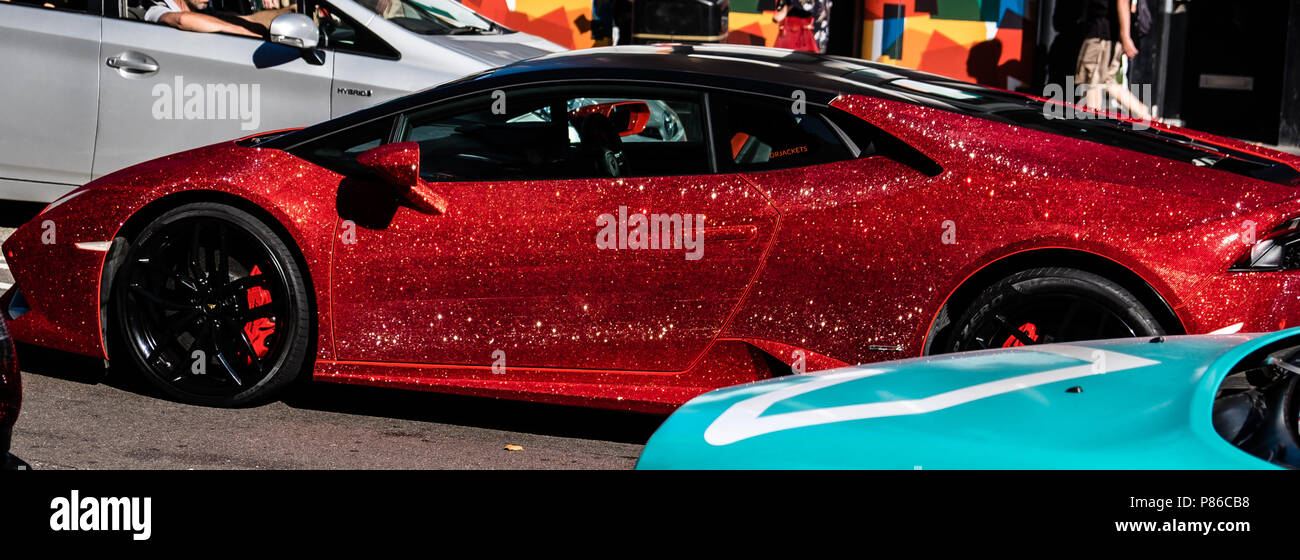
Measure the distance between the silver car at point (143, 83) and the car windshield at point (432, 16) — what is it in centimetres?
42

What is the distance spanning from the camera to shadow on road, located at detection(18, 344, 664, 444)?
4750 millimetres

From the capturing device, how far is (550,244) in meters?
4.34

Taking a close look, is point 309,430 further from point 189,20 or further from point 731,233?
point 189,20

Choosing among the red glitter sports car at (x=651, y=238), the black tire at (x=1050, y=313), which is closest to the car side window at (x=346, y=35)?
the red glitter sports car at (x=651, y=238)

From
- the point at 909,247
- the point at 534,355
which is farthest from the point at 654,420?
the point at 909,247

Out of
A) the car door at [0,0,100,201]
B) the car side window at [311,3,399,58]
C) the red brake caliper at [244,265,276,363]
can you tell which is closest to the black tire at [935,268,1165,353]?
the red brake caliper at [244,265,276,363]

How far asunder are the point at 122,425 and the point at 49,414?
1.01 feet

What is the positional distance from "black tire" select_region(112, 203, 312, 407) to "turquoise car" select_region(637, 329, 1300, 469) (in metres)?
2.12

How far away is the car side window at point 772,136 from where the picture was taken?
430 cm

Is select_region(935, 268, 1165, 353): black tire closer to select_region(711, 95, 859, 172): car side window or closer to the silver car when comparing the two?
select_region(711, 95, 859, 172): car side window

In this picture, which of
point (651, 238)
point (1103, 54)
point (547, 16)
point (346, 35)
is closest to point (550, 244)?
point (651, 238)

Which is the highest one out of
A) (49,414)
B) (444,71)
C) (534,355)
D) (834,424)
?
(444,71)
